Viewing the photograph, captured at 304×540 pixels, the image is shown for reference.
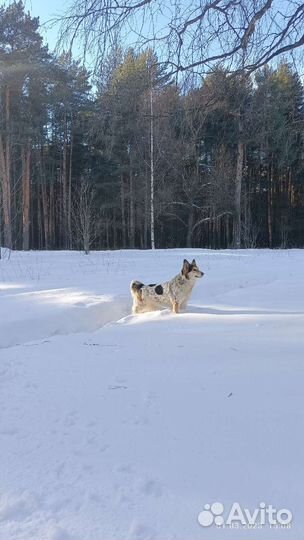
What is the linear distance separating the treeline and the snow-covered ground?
6.93 ft

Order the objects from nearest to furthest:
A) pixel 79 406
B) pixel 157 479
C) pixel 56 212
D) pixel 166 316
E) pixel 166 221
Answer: pixel 157 479 < pixel 79 406 < pixel 166 316 < pixel 166 221 < pixel 56 212

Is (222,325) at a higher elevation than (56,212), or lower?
lower

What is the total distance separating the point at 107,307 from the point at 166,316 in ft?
4.72

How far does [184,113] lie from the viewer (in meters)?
4.30

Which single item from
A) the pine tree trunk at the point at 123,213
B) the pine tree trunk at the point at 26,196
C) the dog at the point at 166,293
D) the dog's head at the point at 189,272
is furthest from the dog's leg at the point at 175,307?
the pine tree trunk at the point at 123,213

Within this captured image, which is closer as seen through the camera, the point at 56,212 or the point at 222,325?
the point at 222,325

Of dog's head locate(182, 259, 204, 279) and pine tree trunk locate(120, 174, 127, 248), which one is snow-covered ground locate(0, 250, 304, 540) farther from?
pine tree trunk locate(120, 174, 127, 248)

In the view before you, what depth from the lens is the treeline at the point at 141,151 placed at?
13.7 ft

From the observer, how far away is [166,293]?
21.5 feet

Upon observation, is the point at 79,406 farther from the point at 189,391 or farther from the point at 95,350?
the point at 95,350

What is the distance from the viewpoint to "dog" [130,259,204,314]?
6.43m

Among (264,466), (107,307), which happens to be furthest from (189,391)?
(107,307)

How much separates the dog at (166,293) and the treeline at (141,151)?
6.22 ft

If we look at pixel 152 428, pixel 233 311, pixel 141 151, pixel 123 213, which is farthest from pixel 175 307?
pixel 123 213
